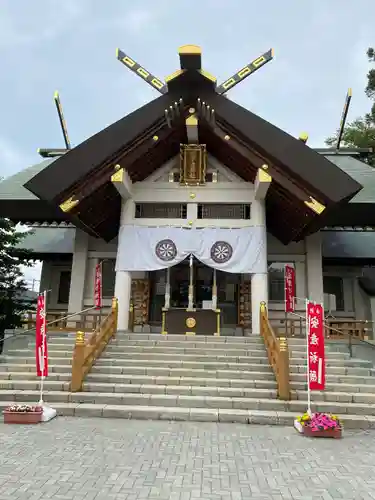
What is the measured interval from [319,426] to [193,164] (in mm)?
8965

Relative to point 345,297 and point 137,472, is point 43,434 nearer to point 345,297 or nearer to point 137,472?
point 137,472

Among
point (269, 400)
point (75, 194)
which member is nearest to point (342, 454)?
point (269, 400)

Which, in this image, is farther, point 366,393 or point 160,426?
point 366,393

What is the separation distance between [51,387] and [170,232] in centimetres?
583

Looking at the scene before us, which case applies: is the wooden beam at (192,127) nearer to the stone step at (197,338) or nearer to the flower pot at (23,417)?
the stone step at (197,338)

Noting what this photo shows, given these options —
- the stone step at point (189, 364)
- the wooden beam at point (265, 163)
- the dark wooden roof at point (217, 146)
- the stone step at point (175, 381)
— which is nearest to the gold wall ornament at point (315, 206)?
the wooden beam at point (265, 163)

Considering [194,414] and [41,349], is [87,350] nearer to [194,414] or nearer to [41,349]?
[41,349]

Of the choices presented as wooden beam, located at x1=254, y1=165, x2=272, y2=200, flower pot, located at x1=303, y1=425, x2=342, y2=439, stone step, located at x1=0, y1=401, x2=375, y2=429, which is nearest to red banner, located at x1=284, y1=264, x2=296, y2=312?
wooden beam, located at x1=254, y1=165, x2=272, y2=200

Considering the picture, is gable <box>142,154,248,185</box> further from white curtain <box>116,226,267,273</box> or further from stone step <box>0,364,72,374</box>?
stone step <box>0,364,72,374</box>

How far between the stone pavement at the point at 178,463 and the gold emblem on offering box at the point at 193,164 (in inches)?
317

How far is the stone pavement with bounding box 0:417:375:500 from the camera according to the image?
4.31 metres

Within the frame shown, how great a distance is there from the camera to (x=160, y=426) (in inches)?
279

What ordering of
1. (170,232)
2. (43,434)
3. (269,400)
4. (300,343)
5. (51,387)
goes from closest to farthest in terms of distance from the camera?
(43,434)
(269,400)
(51,387)
(300,343)
(170,232)

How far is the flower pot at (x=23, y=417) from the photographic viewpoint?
7086mm
